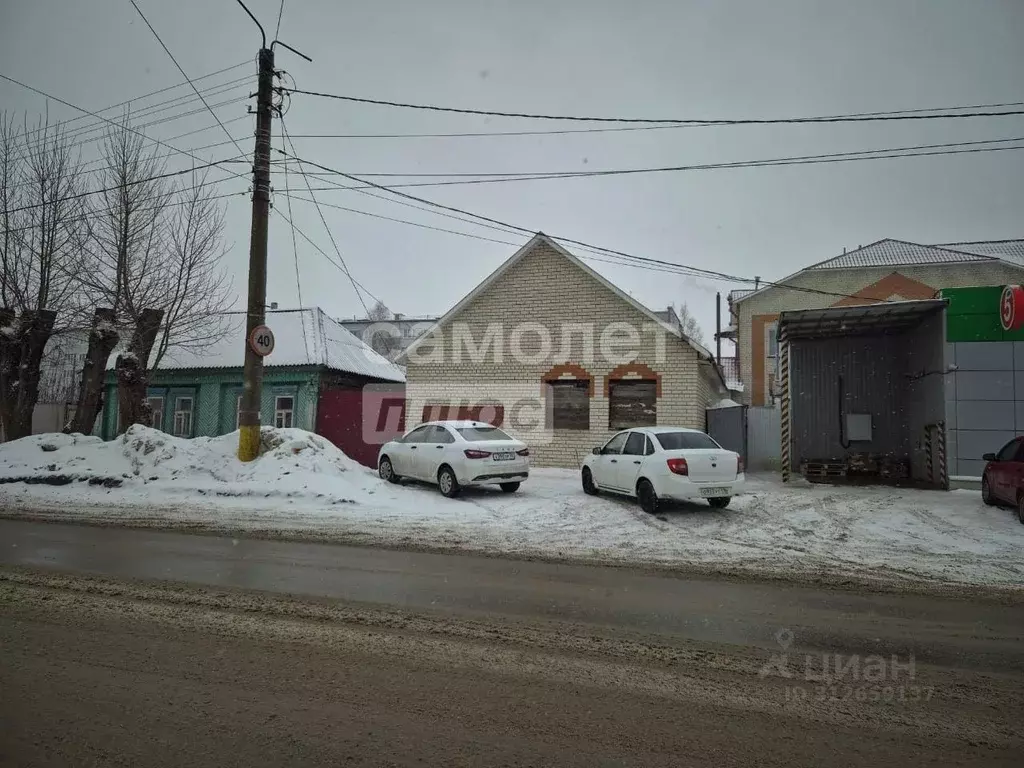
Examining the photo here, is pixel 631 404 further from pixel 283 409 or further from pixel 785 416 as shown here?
pixel 283 409

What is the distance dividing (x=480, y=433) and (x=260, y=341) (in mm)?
4904

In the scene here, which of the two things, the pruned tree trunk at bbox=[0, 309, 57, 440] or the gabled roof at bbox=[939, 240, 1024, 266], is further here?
the gabled roof at bbox=[939, 240, 1024, 266]

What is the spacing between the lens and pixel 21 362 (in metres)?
18.1

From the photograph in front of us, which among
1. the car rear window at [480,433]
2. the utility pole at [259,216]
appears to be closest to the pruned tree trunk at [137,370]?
the utility pole at [259,216]

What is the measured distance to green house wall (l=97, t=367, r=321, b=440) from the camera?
2422cm

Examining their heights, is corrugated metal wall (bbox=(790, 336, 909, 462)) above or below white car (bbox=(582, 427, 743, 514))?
above

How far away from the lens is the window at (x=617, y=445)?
12750 mm

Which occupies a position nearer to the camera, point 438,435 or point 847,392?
point 438,435

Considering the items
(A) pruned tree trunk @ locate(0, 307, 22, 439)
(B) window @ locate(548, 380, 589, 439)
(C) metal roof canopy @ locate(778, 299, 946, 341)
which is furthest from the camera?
(B) window @ locate(548, 380, 589, 439)

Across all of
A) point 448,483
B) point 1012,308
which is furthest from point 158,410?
point 1012,308

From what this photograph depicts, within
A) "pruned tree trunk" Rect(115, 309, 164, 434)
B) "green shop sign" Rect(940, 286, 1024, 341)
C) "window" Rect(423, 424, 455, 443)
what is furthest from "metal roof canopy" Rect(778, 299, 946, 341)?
"pruned tree trunk" Rect(115, 309, 164, 434)

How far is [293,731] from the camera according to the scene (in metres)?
3.26

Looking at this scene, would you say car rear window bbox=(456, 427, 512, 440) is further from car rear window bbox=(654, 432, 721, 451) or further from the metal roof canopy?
the metal roof canopy

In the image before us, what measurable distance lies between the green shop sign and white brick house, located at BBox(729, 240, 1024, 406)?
16.5 meters
